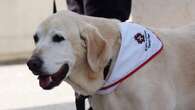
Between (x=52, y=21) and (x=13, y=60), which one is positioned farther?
(x=13, y=60)

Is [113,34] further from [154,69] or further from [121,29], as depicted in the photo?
[154,69]

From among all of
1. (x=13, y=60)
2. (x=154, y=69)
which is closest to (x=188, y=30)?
(x=154, y=69)

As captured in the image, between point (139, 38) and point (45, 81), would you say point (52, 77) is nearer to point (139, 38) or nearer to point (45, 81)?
point (45, 81)

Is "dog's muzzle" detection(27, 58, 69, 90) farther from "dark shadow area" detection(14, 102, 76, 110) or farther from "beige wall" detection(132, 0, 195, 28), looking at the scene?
"beige wall" detection(132, 0, 195, 28)

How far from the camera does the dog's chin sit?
290 centimetres

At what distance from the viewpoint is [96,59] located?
300 cm

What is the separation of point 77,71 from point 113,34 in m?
0.27

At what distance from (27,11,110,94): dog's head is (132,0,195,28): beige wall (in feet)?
10.2

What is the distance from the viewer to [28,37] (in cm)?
802

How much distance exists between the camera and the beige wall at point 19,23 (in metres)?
7.89

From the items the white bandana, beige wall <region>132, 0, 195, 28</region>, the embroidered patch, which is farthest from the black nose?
beige wall <region>132, 0, 195, 28</region>

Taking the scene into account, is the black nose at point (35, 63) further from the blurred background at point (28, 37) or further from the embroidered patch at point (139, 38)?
the blurred background at point (28, 37)

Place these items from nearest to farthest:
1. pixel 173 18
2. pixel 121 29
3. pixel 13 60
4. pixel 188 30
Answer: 1. pixel 121 29
2. pixel 188 30
3. pixel 173 18
4. pixel 13 60

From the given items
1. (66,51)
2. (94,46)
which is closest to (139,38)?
(94,46)
